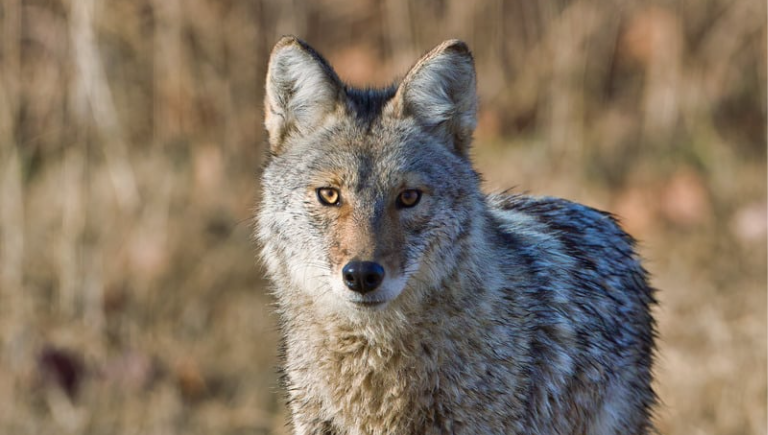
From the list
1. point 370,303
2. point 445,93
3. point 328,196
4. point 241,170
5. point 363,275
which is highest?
point 445,93

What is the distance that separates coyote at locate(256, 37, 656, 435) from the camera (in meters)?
3.82

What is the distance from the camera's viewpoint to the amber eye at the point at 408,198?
3.82 meters

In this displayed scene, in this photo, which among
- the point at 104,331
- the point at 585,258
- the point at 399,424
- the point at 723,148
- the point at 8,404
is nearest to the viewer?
the point at 399,424

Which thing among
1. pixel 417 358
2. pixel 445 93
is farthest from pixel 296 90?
pixel 417 358

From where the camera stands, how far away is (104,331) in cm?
741

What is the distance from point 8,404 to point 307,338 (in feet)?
10.8

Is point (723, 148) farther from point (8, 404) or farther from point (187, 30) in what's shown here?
point (8, 404)

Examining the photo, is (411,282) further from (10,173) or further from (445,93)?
(10,173)

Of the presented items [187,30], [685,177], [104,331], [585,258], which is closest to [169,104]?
[187,30]

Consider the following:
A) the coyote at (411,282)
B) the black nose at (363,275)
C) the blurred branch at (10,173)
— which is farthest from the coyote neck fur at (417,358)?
the blurred branch at (10,173)

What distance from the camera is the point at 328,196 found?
12.7ft

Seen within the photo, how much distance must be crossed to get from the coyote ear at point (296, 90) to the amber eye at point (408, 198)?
0.55 meters

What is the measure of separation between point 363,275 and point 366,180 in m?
0.43

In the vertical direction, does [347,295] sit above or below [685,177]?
below
